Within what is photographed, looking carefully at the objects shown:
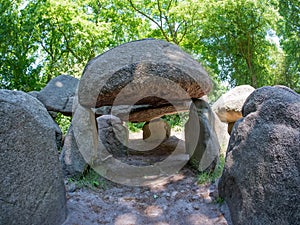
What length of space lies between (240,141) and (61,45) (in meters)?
13.9

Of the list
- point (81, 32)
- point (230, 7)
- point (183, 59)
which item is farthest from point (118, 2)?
point (183, 59)

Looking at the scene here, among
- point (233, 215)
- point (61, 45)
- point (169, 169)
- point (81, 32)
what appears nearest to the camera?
point (233, 215)

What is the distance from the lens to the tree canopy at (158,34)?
11.4m

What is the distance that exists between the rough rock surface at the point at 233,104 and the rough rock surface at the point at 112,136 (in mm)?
2494

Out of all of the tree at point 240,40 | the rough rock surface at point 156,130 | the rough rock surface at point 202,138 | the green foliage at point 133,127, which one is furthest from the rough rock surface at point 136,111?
the tree at point 240,40

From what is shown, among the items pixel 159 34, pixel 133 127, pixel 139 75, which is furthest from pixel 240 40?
pixel 139 75

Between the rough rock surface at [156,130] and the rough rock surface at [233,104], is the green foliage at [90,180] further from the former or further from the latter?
the rough rock surface at [156,130]

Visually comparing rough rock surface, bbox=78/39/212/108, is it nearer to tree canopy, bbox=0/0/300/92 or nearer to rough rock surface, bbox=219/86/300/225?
rough rock surface, bbox=219/86/300/225

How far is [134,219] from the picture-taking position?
3.39 metres

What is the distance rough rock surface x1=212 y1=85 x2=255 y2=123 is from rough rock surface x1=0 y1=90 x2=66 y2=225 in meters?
4.69

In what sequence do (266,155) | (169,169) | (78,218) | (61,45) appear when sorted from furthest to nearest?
(61,45) < (169,169) < (78,218) < (266,155)

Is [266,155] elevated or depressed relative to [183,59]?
depressed

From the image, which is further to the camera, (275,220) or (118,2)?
(118,2)

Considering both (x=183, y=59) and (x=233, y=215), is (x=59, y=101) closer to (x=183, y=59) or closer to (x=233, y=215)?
(x=183, y=59)
